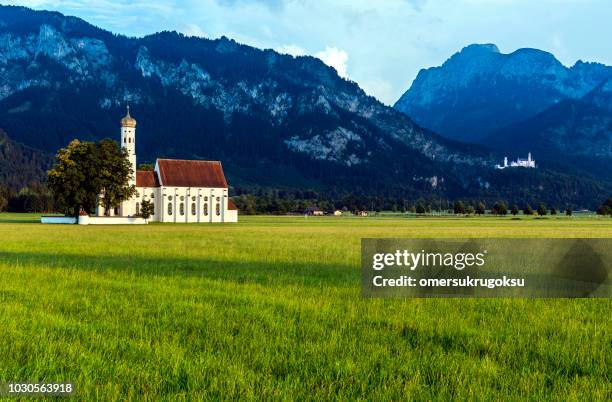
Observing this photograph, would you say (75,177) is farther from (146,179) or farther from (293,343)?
(293,343)

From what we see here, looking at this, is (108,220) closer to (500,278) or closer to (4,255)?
(4,255)

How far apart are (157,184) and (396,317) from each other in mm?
144246

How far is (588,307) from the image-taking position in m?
17.3

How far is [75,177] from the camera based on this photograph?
→ 349 ft

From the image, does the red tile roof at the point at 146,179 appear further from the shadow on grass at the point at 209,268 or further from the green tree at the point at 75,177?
the shadow on grass at the point at 209,268

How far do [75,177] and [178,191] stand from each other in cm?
4919

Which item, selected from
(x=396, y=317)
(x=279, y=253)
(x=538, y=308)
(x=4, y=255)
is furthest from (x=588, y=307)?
(x=4, y=255)

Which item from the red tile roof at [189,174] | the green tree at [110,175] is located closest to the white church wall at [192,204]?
the red tile roof at [189,174]

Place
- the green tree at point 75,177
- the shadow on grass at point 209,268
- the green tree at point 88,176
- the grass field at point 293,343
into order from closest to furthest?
the grass field at point 293,343, the shadow on grass at point 209,268, the green tree at point 75,177, the green tree at point 88,176

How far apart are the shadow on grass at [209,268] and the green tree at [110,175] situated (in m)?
76.6

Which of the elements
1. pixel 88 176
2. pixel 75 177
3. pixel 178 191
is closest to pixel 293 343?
pixel 75 177

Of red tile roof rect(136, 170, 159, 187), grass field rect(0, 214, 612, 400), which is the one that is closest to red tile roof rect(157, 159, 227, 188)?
red tile roof rect(136, 170, 159, 187)

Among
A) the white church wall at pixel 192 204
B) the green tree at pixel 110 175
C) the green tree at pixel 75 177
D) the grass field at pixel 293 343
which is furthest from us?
the white church wall at pixel 192 204

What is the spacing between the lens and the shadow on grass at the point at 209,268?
2375 cm
